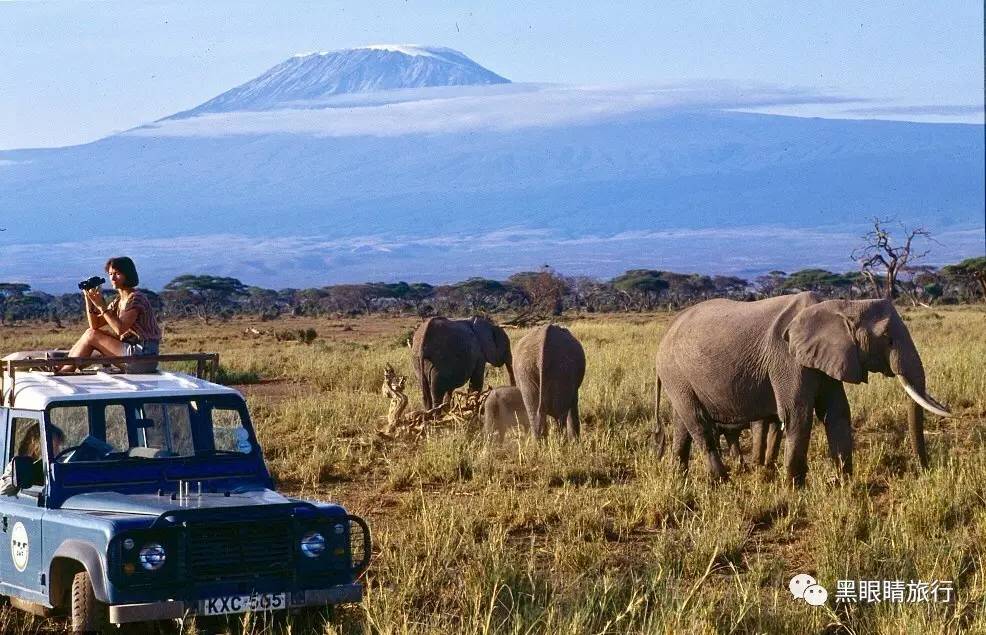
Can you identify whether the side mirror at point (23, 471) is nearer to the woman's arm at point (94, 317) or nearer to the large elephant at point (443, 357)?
the woman's arm at point (94, 317)

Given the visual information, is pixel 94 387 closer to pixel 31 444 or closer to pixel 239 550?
pixel 31 444

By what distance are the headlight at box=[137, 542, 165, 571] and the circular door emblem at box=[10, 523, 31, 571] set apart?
3.27ft

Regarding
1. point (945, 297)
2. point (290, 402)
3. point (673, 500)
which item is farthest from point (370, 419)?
point (945, 297)

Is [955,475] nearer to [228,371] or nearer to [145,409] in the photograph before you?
[145,409]

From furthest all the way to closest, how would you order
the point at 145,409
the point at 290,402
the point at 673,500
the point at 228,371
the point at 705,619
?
the point at 228,371 → the point at 290,402 → the point at 673,500 → the point at 145,409 → the point at 705,619

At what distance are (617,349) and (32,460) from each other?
20500 millimetres

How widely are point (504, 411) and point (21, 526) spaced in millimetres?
8819

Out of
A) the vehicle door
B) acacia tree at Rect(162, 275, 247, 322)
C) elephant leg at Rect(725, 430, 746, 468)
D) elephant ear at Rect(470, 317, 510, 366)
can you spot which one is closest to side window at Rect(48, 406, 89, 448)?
the vehicle door

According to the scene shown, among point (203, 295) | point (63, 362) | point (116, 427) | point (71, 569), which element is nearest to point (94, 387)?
point (116, 427)

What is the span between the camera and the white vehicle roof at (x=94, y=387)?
8.73m

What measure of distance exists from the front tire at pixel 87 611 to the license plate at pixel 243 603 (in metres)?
0.50

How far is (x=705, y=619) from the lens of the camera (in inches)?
310

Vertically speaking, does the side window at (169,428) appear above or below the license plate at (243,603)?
above

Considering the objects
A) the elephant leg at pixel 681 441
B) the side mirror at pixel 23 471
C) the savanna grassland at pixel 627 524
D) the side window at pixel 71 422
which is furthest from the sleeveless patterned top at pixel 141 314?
the elephant leg at pixel 681 441
